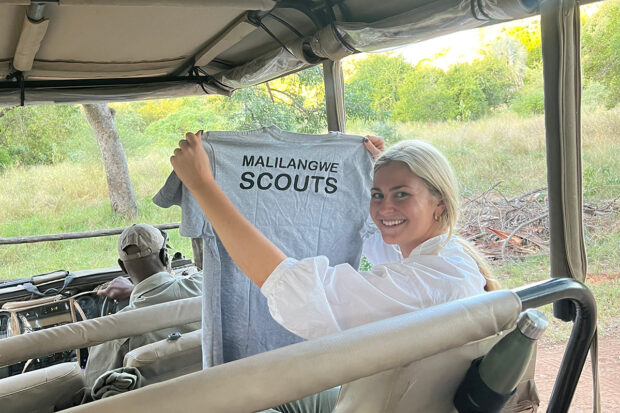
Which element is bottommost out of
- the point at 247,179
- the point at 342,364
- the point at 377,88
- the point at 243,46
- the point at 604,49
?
the point at 342,364

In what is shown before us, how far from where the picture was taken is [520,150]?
6.27 m

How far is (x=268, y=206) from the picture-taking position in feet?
4.81

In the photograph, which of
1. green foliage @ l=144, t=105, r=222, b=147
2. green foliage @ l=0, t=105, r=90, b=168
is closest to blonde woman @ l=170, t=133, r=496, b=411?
green foliage @ l=144, t=105, r=222, b=147

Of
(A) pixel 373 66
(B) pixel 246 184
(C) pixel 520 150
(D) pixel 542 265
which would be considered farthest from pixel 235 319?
(A) pixel 373 66

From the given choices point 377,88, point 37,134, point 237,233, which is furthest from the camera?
point 37,134

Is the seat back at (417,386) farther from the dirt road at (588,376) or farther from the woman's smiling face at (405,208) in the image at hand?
the dirt road at (588,376)

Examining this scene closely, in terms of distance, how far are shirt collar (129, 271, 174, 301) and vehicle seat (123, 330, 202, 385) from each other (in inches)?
20.3

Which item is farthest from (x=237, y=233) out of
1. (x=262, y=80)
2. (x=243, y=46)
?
(x=262, y=80)

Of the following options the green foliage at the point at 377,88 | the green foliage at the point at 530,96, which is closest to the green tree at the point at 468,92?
the green foliage at the point at 530,96

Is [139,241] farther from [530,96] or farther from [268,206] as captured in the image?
[530,96]

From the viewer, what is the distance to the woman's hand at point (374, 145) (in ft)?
5.23

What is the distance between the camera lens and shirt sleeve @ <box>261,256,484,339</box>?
1165mm

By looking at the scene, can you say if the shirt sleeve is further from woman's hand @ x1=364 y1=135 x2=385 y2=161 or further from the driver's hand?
the driver's hand

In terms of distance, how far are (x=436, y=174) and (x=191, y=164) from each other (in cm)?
61
